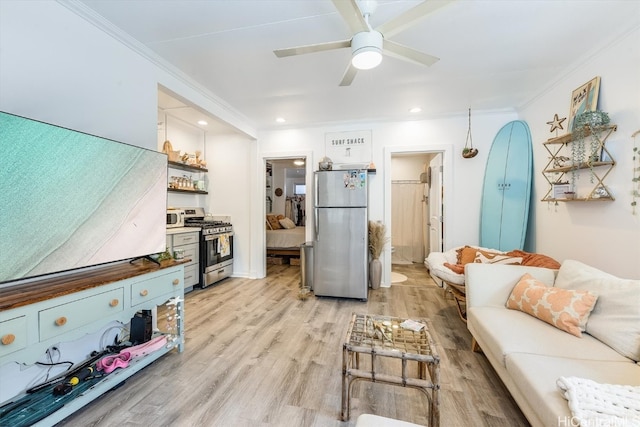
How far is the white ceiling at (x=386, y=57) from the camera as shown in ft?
5.75

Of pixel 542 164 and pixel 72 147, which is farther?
pixel 542 164

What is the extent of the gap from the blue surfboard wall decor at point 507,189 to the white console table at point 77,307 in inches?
149

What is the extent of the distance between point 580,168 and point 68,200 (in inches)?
154

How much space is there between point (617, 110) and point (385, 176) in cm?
236

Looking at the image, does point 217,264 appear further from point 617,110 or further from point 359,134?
point 617,110

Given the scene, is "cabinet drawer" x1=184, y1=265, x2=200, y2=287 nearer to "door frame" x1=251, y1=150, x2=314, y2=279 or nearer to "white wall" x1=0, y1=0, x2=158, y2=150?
"door frame" x1=251, y1=150, x2=314, y2=279

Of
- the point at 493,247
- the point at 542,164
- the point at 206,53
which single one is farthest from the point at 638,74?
the point at 206,53

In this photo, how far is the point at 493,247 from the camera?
3.41 metres

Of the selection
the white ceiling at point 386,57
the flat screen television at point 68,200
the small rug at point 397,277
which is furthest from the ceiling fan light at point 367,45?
the small rug at point 397,277

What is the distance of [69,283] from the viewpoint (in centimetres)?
151

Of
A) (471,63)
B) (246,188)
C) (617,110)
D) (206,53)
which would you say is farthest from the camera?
(246,188)

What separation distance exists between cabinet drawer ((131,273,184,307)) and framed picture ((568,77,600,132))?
12.3 feet

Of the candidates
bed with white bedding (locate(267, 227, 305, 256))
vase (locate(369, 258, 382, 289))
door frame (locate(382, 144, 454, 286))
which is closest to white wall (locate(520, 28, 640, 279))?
door frame (locate(382, 144, 454, 286))

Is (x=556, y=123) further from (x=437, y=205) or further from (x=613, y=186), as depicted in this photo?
(x=437, y=205)
